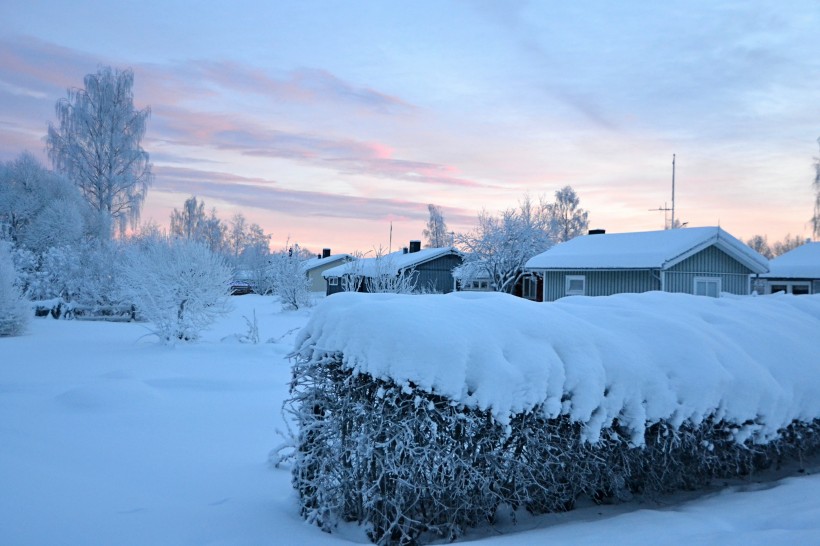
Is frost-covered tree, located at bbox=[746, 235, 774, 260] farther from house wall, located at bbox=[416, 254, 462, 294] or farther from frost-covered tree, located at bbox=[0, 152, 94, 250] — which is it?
frost-covered tree, located at bbox=[0, 152, 94, 250]

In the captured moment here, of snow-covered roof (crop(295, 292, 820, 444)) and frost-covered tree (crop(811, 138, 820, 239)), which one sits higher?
frost-covered tree (crop(811, 138, 820, 239))

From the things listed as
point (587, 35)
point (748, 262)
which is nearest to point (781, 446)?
point (587, 35)

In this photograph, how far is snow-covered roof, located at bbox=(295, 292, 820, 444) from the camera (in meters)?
3.97

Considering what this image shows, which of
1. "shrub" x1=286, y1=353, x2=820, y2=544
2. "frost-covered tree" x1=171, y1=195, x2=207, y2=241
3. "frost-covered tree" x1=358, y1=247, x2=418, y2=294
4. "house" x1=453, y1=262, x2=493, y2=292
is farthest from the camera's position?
"frost-covered tree" x1=171, y1=195, x2=207, y2=241

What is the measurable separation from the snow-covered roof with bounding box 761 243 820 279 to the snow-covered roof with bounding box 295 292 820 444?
87.1 feet

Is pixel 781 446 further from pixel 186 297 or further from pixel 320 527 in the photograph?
pixel 186 297

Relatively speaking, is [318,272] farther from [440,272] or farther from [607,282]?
[607,282]

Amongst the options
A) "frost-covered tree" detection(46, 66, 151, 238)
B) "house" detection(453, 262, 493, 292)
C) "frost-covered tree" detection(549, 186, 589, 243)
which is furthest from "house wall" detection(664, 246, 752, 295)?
"frost-covered tree" detection(549, 186, 589, 243)

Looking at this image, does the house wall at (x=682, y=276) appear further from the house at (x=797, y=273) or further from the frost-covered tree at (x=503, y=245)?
the frost-covered tree at (x=503, y=245)

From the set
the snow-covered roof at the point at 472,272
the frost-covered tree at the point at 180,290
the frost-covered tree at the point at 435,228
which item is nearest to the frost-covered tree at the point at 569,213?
the frost-covered tree at the point at 435,228

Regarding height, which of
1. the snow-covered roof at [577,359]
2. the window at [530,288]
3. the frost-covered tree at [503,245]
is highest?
the frost-covered tree at [503,245]

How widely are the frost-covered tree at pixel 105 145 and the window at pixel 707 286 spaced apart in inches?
1252

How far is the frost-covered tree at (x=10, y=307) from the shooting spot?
793 inches

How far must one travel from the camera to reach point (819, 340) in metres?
6.58
